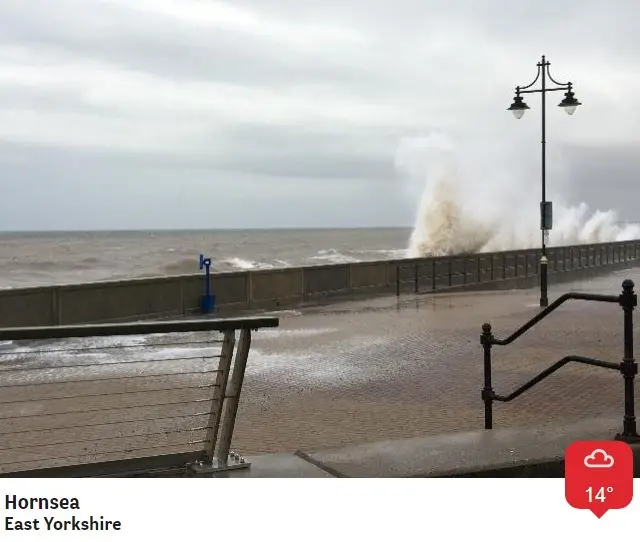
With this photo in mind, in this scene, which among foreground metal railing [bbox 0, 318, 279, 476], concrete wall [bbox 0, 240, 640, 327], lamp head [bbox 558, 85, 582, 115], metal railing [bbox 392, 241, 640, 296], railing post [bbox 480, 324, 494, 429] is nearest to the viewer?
foreground metal railing [bbox 0, 318, 279, 476]

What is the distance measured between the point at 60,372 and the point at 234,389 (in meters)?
7.10

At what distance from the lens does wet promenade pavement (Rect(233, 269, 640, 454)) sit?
7520 mm

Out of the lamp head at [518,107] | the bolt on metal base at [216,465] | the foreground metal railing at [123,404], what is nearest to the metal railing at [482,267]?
the lamp head at [518,107]

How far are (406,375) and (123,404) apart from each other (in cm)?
349

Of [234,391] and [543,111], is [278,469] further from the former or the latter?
[543,111]

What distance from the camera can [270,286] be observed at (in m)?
19.7

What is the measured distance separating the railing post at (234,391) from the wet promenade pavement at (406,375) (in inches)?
82.7

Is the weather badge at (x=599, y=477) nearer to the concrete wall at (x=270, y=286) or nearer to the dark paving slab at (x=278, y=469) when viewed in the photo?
the dark paving slab at (x=278, y=469)

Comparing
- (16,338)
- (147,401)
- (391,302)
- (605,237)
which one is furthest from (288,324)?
(605,237)

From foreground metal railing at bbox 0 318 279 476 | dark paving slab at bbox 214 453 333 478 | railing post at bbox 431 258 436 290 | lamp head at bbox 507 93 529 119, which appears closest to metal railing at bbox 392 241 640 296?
railing post at bbox 431 258 436 290

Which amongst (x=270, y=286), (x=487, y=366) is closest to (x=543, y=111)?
(x=270, y=286)

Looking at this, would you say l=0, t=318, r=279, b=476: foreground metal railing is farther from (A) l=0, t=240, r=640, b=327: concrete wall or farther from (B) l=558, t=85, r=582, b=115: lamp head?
(B) l=558, t=85, r=582, b=115: lamp head

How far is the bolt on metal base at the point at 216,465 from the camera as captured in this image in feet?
14.6
